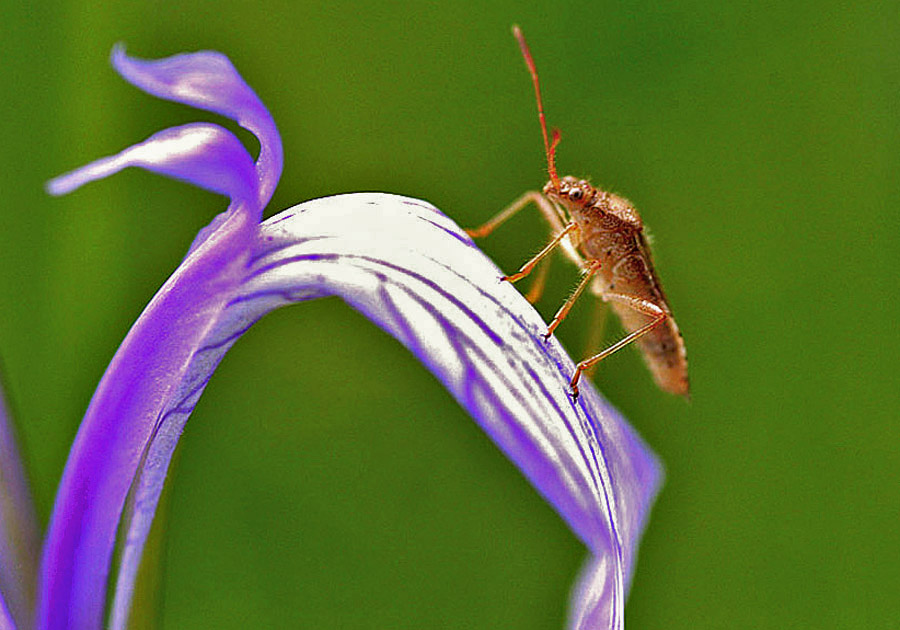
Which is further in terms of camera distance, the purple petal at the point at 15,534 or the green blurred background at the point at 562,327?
the green blurred background at the point at 562,327

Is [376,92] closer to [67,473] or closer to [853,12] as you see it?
[853,12]

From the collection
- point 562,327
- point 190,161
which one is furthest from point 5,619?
point 562,327

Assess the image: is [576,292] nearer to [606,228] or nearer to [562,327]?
[606,228]

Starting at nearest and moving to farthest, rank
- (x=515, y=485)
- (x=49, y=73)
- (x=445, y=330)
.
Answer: (x=445, y=330)
(x=49, y=73)
(x=515, y=485)

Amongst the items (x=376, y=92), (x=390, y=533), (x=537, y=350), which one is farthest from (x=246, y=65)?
(x=537, y=350)

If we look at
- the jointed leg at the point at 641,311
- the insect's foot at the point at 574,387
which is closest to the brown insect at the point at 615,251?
the jointed leg at the point at 641,311

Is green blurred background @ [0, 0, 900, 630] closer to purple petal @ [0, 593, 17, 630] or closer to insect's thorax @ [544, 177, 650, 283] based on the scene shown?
insect's thorax @ [544, 177, 650, 283]

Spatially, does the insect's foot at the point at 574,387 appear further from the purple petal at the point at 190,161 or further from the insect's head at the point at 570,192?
the insect's head at the point at 570,192
